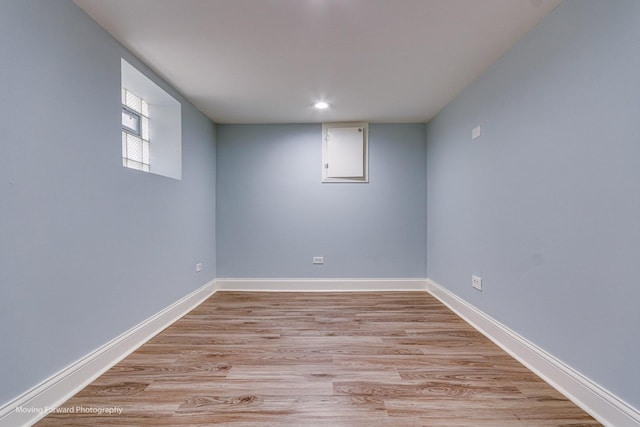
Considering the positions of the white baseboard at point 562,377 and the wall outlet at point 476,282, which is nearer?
the white baseboard at point 562,377

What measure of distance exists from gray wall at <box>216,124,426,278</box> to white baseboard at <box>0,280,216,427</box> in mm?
1515

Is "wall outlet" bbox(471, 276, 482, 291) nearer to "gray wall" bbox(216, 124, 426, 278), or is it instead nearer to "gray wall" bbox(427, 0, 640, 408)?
"gray wall" bbox(427, 0, 640, 408)

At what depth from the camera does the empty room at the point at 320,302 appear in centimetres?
133

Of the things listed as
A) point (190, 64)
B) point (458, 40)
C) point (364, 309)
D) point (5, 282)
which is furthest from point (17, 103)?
point (364, 309)

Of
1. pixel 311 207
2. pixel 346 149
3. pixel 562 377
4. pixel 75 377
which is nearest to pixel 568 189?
pixel 562 377

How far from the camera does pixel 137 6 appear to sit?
1631 millimetres

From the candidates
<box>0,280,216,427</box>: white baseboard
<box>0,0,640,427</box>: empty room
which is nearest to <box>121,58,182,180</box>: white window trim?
<box>0,0,640,427</box>: empty room

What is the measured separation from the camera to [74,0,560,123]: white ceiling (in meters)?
1.65

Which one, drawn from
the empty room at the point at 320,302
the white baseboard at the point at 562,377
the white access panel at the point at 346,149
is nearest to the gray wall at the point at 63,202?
the empty room at the point at 320,302

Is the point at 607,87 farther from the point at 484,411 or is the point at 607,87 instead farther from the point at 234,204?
the point at 234,204

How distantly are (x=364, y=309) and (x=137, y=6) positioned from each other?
10.3 feet

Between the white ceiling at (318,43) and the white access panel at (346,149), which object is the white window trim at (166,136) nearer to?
the white ceiling at (318,43)

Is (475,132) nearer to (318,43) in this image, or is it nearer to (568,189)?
(568,189)

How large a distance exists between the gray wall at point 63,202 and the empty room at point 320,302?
0.4 inches
